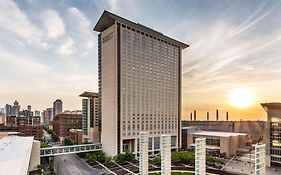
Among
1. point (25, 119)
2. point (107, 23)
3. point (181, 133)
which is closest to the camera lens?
point (107, 23)

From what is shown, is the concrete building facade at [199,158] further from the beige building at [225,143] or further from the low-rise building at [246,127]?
the low-rise building at [246,127]

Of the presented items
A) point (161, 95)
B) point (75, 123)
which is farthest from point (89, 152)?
point (75, 123)

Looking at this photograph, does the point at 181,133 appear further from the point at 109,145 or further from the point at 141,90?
the point at 109,145

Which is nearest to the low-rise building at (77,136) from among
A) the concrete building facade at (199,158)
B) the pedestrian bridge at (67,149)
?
the pedestrian bridge at (67,149)

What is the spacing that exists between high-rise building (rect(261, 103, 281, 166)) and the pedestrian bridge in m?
47.4

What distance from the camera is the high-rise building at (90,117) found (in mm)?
85306

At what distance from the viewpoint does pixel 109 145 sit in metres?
66.8

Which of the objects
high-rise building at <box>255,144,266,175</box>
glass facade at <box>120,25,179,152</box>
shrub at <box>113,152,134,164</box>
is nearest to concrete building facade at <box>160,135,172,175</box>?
high-rise building at <box>255,144,266,175</box>

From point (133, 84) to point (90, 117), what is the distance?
30901 millimetres

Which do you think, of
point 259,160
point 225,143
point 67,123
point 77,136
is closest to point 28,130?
point 67,123

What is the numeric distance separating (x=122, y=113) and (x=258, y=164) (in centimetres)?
4576

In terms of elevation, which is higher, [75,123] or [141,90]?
[141,90]

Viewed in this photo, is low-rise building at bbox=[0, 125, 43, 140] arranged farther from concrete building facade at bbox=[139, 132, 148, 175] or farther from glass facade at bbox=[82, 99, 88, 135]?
concrete building facade at bbox=[139, 132, 148, 175]

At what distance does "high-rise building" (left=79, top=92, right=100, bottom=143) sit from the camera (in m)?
85.3
